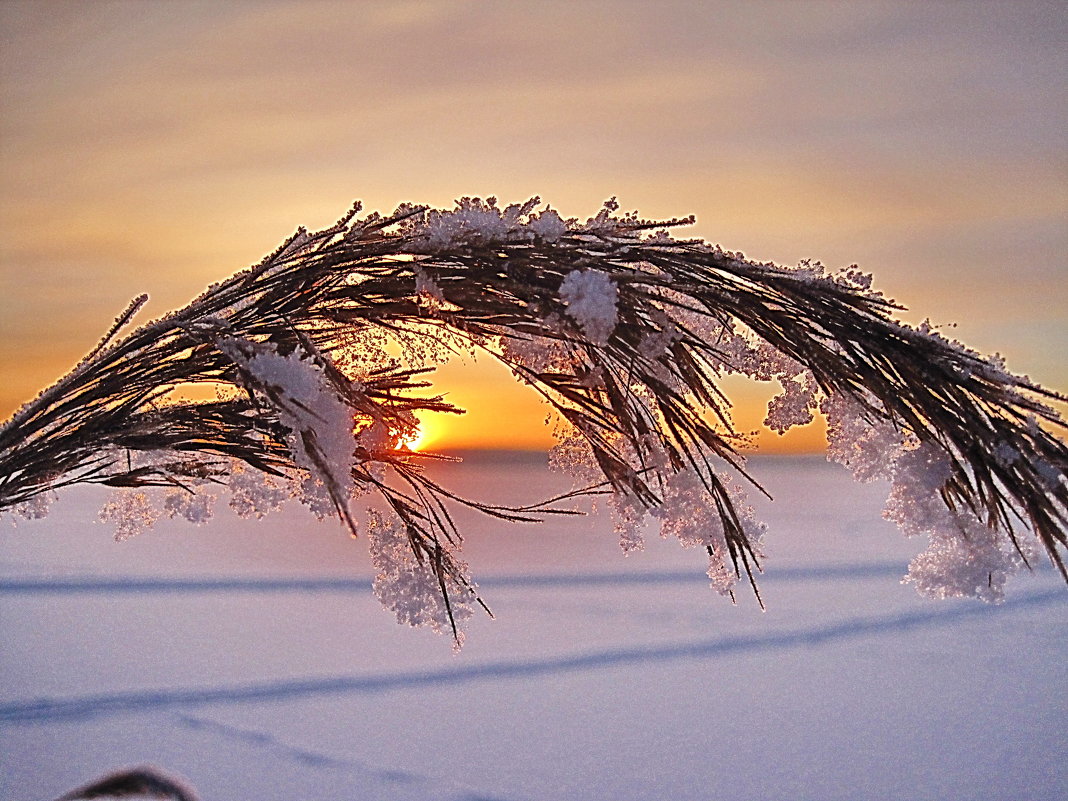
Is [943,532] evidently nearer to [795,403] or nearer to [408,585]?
[795,403]

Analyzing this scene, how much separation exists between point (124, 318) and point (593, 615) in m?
5.11

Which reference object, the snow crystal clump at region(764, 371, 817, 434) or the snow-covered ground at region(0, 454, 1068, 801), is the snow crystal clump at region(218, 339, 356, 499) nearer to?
the snow crystal clump at region(764, 371, 817, 434)

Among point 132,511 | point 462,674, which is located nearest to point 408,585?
point 132,511

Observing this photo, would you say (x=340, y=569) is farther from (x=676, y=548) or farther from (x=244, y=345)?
(x=244, y=345)

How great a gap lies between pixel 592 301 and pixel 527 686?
12.2ft

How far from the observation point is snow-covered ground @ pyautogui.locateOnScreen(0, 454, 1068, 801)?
3.17 metres

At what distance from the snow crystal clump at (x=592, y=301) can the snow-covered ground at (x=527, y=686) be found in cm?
266

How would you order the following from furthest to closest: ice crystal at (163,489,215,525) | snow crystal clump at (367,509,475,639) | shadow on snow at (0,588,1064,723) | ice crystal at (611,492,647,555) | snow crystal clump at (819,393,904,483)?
shadow on snow at (0,588,1064,723)
ice crystal at (163,489,215,525)
snow crystal clump at (367,509,475,639)
ice crystal at (611,492,647,555)
snow crystal clump at (819,393,904,483)

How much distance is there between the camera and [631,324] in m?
0.83

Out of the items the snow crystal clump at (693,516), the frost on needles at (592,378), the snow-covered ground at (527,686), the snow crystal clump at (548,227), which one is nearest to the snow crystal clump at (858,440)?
the frost on needles at (592,378)

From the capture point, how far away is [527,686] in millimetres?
4141

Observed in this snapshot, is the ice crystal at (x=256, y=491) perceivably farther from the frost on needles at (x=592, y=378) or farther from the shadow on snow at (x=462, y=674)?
the shadow on snow at (x=462, y=674)

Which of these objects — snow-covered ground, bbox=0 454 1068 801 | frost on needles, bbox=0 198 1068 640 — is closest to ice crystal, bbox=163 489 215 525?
frost on needles, bbox=0 198 1068 640

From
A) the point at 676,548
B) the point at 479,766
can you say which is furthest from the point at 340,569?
the point at 479,766
